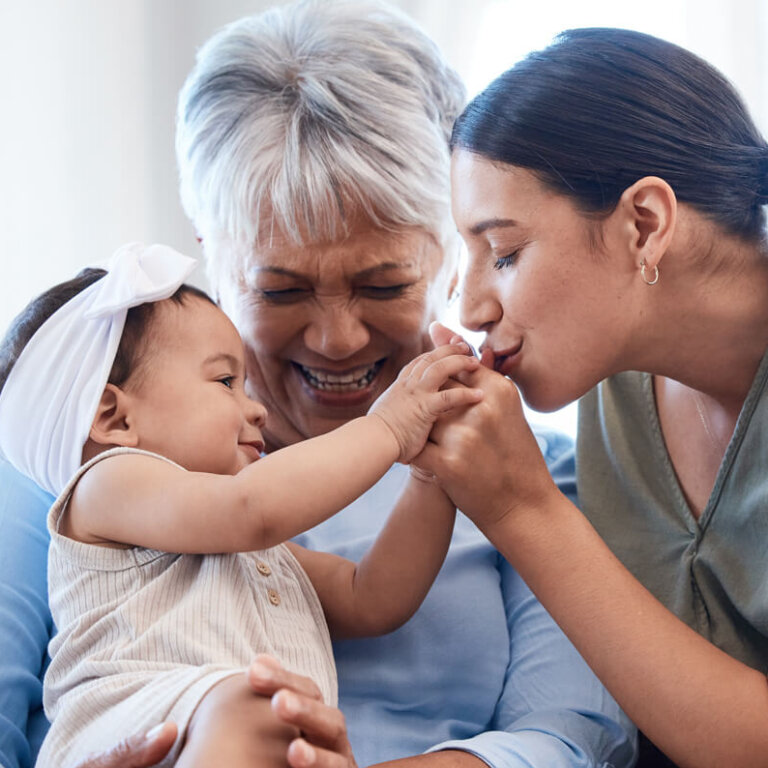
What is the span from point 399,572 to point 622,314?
489 millimetres

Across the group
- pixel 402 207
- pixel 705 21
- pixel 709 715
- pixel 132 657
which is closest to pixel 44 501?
pixel 132 657

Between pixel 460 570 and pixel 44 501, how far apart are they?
72cm

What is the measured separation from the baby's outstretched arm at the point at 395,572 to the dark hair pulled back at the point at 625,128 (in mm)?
487

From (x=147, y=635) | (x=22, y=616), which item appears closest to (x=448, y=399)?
(x=147, y=635)

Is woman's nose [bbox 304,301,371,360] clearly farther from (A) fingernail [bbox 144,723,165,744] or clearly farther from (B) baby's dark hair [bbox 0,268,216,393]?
(A) fingernail [bbox 144,723,165,744]

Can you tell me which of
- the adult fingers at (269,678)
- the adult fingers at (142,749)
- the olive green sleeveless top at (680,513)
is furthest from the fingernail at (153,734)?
the olive green sleeveless top at (680,513)

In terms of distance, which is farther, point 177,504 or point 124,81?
point 124,81

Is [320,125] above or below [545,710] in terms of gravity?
above

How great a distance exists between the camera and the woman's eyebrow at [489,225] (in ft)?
4.91

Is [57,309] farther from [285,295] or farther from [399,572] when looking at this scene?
[399,572]

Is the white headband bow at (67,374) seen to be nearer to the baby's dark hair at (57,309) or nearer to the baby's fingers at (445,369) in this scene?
the baby's dark hair at (57,309)

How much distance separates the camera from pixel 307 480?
1.32 m

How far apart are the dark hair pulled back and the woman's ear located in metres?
0.02

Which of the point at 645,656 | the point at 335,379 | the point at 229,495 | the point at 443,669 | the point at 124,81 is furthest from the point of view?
the point at 124,81
